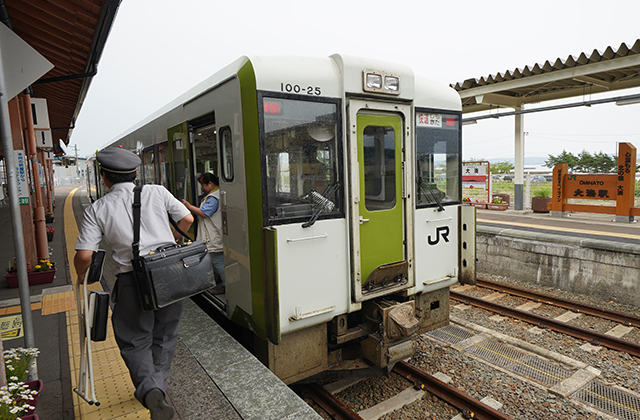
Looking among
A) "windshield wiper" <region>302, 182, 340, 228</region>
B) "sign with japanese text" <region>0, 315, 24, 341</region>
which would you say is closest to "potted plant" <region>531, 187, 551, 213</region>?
"windshield wiper" <region>302, 182, 340, 228</region>

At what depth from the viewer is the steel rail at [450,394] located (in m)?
3.67

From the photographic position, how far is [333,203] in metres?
3.64

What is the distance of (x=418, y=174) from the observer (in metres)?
4.25

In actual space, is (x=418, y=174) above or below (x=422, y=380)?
above

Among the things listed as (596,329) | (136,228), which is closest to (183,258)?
(136,228)

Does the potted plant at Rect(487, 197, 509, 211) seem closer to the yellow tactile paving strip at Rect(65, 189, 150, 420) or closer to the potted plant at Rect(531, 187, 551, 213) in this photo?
the potted plant at Rect(531, 187, 551, 213)

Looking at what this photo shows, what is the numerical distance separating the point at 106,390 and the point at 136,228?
1388 millimetres

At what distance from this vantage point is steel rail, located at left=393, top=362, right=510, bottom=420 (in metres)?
3.67

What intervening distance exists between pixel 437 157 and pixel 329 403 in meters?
2.84

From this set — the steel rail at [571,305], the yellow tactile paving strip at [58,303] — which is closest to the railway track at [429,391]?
the yellow tactile paving strip at [58,303]

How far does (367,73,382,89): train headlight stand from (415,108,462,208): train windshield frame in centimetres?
65

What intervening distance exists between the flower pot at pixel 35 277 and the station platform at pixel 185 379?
6.48 feet

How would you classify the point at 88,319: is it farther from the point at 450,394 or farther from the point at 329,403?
the point at 450,394

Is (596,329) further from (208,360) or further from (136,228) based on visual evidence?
(136,228)
